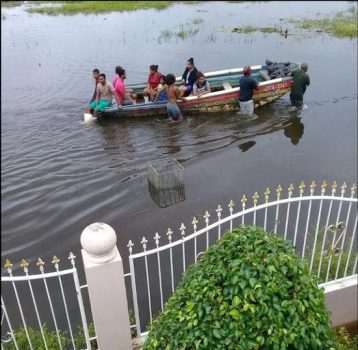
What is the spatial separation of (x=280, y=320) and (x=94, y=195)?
580cm

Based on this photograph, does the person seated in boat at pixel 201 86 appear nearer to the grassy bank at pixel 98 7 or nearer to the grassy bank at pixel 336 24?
the grassy bank at pixel 336 24

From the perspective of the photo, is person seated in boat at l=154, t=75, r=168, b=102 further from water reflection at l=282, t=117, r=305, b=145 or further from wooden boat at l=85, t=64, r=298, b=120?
water reflection at l=282, t=117, r=305, b=145

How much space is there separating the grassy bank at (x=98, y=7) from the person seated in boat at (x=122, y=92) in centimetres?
2130

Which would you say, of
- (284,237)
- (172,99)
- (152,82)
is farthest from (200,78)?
(284,237)

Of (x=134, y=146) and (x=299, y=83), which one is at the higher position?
(x=299, y=83)

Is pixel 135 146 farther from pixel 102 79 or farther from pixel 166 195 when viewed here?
pixel 166 195

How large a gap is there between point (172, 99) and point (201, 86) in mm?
1219

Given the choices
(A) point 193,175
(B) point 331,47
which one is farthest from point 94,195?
(B) point 331,47

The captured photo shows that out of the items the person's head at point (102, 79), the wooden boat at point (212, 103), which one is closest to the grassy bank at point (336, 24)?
the wooden boat at point (212, 103)

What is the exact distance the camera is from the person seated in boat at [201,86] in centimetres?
1147

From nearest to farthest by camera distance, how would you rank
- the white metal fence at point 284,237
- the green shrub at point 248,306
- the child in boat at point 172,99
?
the green shrub at point 248,306 < the white metal fence at point 284,237 < the child in boat at point 172,99

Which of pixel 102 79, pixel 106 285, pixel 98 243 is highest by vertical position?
pixel 98 243

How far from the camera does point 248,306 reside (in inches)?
101

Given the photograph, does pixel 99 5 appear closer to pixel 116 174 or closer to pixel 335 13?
pixel 335 13
